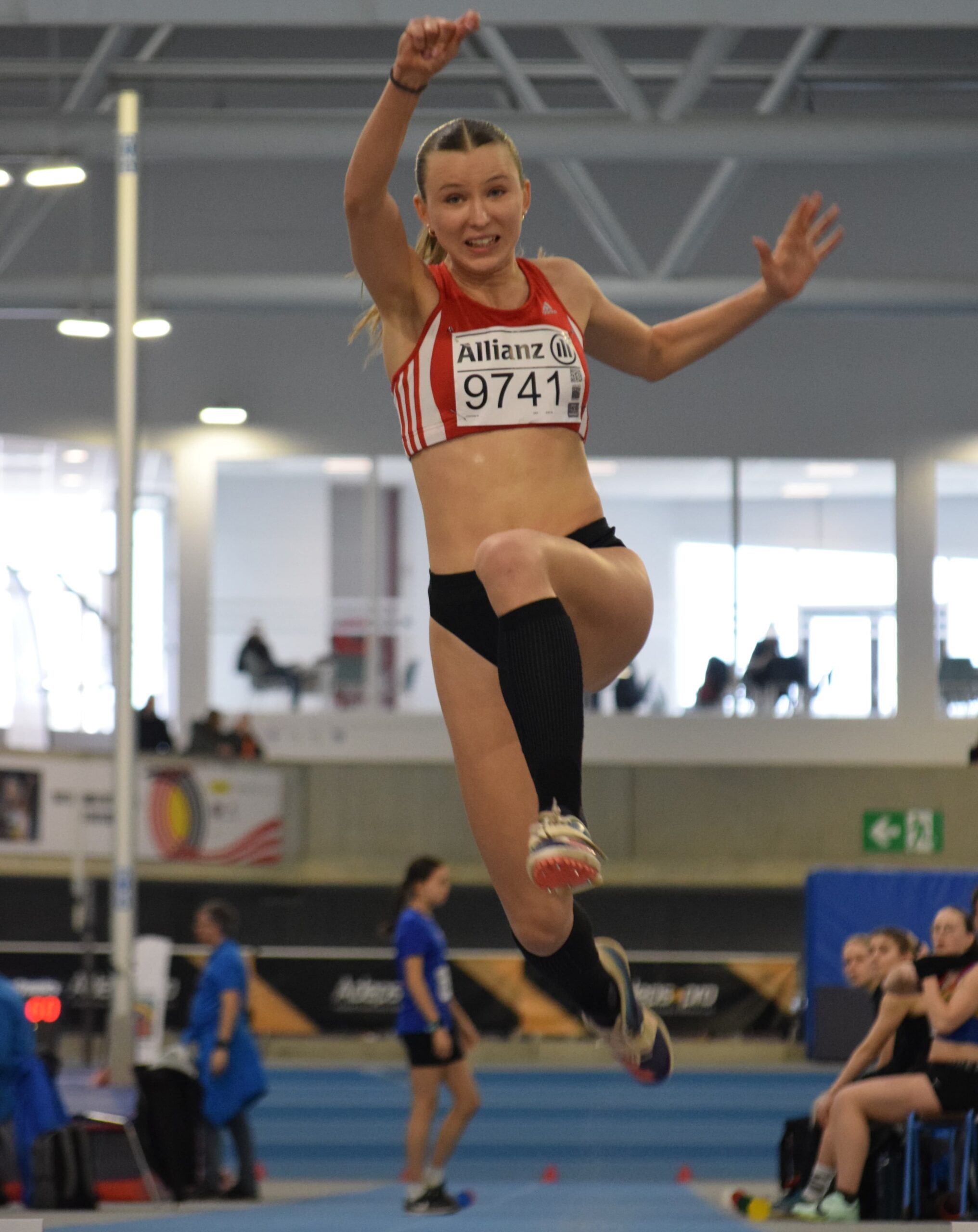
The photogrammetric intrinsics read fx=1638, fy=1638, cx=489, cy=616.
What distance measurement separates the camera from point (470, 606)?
299 cm

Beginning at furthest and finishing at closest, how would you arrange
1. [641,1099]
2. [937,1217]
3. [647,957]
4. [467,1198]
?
[647,957] < [641,1099] < [467,1198] < [937,1217]

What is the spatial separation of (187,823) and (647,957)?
14.1 feet

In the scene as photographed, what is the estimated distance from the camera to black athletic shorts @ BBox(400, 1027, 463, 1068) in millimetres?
7602

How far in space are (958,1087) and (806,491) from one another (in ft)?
40.4

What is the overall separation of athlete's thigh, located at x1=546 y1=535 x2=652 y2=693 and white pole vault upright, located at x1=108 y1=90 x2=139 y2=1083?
23.7 feet

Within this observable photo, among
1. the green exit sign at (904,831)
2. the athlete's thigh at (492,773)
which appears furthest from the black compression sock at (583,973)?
the green exit sign at (904,831)

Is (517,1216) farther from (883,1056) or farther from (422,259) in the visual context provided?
(422,259)

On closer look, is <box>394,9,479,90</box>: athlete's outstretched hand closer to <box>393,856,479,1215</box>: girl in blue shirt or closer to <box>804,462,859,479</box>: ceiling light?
<box>393,856,479,1215</box>: girl in blue shirt

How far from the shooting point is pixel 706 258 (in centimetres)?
1723

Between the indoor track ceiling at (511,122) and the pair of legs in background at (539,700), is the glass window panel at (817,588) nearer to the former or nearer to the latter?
the indoor track ceiling at (511,122)

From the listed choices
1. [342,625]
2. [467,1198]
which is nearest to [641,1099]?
[467,1198]

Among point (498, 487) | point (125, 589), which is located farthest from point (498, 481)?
point (125, 589)

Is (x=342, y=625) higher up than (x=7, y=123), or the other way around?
(x=7, y=123)

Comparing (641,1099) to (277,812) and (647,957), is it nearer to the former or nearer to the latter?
(647,957)
